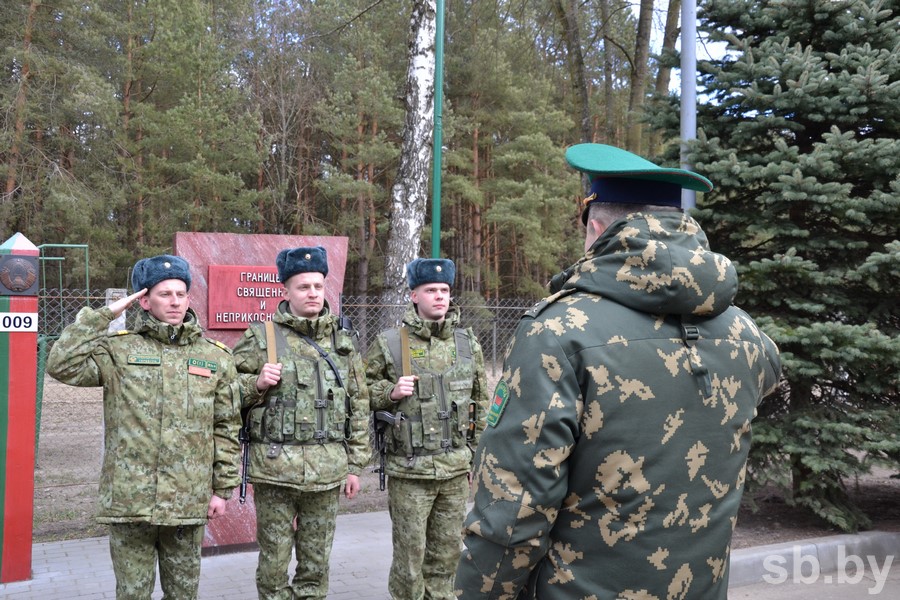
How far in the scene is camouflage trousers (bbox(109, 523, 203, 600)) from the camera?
143 inches

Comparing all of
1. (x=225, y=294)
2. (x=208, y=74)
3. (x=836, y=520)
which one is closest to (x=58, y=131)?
(x=208, y=74)

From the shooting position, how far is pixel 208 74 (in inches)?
864

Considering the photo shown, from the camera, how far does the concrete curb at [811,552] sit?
5.46 m

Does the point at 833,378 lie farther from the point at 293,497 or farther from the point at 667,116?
the point at 293,497

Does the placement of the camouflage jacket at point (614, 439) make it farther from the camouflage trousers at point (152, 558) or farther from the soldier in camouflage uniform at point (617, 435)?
the camouflage trousers at point (152, 558)

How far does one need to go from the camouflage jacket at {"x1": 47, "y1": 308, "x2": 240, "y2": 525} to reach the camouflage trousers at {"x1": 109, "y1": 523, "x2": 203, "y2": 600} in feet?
0.37

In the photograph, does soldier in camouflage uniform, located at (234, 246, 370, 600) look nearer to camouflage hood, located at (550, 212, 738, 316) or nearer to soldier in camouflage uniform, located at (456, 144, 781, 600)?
soldier in camouflage uniform, located at (456, 144, 781, 600)

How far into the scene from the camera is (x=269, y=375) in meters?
4.05

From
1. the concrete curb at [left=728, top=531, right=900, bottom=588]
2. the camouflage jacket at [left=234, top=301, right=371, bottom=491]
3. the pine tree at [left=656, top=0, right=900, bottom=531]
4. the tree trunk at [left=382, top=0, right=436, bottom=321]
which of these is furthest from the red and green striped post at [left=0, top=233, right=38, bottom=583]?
the pine tree at [left=656, top=0, right=900, bottom=531]

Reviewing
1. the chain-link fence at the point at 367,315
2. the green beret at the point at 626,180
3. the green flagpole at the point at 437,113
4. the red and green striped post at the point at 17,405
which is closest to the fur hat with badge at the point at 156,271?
the red and green striped post at the point at 17,405

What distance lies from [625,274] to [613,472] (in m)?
0.53

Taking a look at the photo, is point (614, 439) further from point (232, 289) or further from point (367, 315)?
point (367, 315)

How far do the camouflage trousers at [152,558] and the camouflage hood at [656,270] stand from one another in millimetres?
2618

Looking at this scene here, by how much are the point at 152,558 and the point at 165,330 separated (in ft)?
3.67
